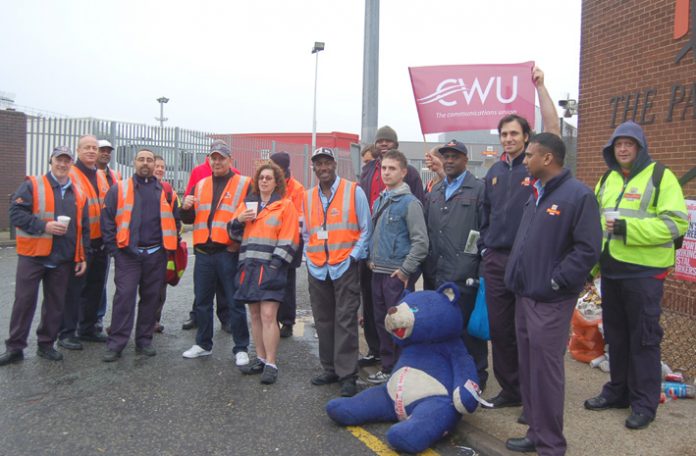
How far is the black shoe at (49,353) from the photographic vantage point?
5508 millimetres

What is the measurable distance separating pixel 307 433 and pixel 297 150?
18.7 metres

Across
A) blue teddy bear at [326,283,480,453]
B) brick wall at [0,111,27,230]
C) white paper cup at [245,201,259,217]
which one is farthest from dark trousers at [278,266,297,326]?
brick wall at [0,111,27,230]

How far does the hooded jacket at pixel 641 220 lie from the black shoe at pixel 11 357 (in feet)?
16.6

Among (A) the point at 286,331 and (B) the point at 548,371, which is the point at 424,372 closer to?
(B) the point at 548,371

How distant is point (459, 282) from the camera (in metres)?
4.52

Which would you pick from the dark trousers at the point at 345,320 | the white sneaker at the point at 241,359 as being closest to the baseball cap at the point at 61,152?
the white sneaker at the point at 241,359

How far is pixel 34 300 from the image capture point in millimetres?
5473

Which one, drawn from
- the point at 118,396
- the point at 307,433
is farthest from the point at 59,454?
the point at 307,433

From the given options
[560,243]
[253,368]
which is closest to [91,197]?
[253,368]

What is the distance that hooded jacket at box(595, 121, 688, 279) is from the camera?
3.77 metres

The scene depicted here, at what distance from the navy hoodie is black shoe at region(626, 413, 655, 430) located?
3.75ft

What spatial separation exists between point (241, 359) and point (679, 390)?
142 inches

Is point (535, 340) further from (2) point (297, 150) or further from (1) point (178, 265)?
(2) point (297, 150)

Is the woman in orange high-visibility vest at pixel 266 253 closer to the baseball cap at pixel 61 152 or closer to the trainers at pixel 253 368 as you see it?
the trainers at pixel 253 368
